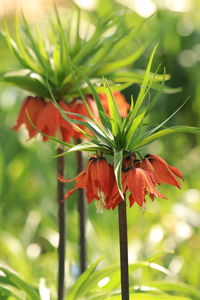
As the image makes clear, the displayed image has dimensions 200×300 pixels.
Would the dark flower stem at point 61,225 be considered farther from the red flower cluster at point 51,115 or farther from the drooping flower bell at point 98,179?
the drooping flower bell at point 98,179

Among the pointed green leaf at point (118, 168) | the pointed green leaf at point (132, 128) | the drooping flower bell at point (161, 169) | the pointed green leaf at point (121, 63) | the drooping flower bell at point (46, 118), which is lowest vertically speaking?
the pointed green leaf at point (118, 168)

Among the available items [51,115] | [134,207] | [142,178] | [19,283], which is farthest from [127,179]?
[134,207]

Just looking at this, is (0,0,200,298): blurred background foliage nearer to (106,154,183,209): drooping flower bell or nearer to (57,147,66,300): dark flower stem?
(57,147,66,300): dark flower stem

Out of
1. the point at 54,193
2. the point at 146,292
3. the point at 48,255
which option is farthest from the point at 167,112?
the point at 146,292

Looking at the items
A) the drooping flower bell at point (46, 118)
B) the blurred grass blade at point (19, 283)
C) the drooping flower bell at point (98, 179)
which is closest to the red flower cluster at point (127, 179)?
the drooping flower bell at point (98, 179)

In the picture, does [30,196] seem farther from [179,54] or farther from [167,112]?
[179,54]

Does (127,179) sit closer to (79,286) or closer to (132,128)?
(132,128)

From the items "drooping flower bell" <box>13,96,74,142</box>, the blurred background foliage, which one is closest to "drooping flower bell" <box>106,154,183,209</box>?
"drooping flower bell" <box>13,96,74,142</box>
